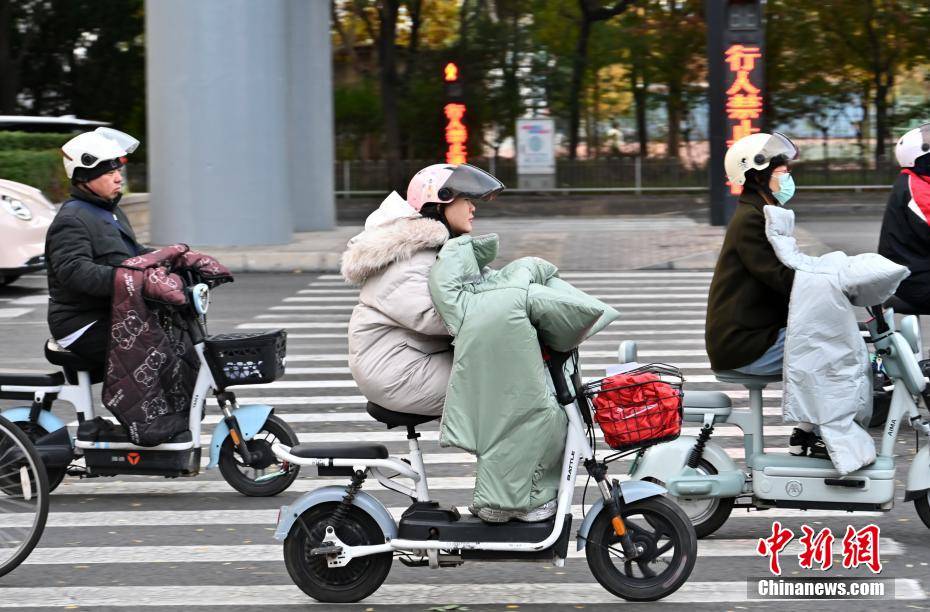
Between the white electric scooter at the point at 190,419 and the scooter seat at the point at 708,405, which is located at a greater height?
the scooter seat at the point at 708,405

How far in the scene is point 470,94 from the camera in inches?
1492

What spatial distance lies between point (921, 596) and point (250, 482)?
3415 millimetres

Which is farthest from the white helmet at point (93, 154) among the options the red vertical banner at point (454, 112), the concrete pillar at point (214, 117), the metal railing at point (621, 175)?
the metal railing at point (621, 175)

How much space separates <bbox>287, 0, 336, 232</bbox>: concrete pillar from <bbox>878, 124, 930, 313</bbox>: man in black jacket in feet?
56.6

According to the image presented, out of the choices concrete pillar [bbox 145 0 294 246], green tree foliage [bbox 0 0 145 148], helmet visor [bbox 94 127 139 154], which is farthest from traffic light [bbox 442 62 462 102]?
helmet visor [bbox 94 127 139 154]

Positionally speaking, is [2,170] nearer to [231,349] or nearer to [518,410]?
[231,349]

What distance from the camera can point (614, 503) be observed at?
17.7 feet

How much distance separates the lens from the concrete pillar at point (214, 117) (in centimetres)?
1984

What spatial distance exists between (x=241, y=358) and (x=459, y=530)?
85.9 inches

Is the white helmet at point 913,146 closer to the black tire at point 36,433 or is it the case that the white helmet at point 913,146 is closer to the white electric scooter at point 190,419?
the white electric scooter at point 190,419

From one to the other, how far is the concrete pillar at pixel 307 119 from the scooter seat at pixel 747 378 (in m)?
18.5

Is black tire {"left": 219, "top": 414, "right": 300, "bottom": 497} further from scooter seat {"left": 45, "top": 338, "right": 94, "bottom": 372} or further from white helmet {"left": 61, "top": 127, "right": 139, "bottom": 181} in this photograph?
white helmet {"left": 61, "top": 127, "right": 139, "bottom": 181}

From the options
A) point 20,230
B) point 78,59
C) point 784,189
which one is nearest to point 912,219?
point 784,189

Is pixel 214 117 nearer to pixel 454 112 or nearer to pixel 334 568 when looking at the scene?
pixel 454 112
